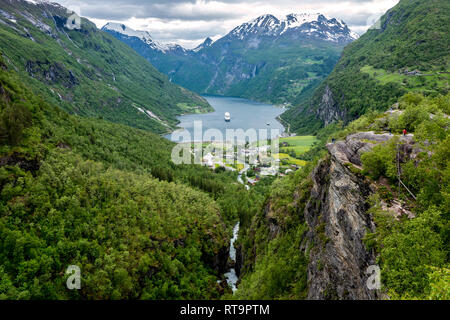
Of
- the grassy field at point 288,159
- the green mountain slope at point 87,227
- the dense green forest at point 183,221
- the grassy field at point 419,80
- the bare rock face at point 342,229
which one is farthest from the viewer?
the grassy field at point 288,159

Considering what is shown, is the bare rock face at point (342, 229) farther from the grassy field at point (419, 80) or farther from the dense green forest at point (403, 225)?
the grassy field at point (419, 80)

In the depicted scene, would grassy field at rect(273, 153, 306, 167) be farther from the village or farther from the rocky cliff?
the rocky cliff

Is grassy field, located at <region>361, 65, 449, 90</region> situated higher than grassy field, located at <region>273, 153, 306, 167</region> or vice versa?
grassy field, located at <region>361, 65, 449, 90</region>

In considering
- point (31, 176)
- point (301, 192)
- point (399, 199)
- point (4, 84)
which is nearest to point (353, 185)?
point (399, 199)

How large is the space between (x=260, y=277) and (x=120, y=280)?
2982 cm

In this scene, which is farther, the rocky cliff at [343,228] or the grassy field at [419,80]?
the grassy field at [419,80]

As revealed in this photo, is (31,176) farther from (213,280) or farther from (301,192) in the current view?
(301,192)

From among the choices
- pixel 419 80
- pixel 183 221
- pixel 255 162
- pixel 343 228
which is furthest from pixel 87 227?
pixel 419 80

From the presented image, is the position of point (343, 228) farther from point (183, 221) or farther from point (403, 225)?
point (183, 221)

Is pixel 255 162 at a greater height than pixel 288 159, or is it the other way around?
pixel 288 159

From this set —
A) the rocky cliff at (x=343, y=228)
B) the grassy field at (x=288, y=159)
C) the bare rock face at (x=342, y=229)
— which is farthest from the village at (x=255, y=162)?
the bare rock face at (x=342, y=229)

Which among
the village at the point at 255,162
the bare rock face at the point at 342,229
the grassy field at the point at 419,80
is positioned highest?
the grassy field at the point at 419,80

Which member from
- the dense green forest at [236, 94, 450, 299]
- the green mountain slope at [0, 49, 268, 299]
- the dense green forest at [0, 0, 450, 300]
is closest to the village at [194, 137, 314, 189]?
the dense green forest at [0, 0, 450, 300]

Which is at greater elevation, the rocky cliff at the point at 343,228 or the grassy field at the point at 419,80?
the grassy field at the point at 419,80
